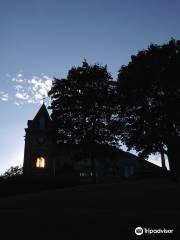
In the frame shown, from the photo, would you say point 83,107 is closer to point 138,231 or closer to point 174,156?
point 174,156

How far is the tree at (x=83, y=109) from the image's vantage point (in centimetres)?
4541

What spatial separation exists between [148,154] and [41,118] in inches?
1101

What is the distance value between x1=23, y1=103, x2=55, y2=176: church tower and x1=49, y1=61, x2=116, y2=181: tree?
31.3 ft

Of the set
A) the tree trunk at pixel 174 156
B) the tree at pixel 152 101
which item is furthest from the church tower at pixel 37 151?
the tree trunk at pixel 174 156

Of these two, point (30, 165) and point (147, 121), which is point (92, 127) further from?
point (30, 165)

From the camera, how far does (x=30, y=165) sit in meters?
55.1

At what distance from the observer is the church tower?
55.3m

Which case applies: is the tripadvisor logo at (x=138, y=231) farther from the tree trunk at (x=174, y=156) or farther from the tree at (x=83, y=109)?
the tree at (x=83, y=109)

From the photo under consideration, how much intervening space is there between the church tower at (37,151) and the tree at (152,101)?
18.7m

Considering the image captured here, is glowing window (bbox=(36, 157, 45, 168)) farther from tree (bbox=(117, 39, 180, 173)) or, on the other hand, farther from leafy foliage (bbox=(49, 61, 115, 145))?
tree (bbox=(117, 39, 180, 173))

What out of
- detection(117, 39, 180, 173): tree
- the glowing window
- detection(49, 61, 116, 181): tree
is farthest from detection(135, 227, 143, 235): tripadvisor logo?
the glowing window

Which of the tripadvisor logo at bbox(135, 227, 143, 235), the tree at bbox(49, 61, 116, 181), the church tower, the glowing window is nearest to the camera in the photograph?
the tripadvisor logo at bbox(135, 227, 143, 235)

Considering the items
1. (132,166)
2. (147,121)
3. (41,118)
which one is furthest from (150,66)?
(132,166)

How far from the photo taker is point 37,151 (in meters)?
56.9
